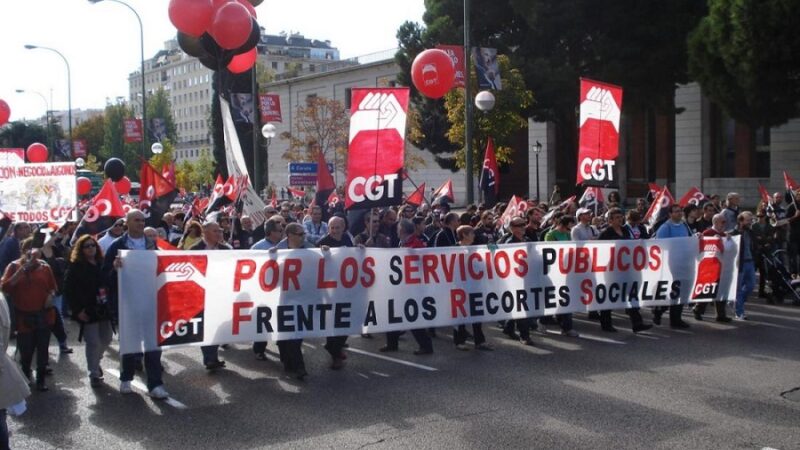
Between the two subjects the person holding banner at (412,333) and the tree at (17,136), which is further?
the tree at (17,136)

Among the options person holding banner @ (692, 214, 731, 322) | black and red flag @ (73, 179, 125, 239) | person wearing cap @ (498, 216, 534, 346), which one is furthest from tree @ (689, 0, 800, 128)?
black and red flag @ (73, 179, 125, 239)

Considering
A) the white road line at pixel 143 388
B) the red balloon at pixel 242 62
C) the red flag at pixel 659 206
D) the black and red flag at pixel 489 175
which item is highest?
the red balloon at pixel 242 62

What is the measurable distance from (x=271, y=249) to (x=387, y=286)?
4.86 ft

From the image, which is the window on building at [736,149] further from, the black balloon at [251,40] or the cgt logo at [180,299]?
the cgt logo at [180,299]

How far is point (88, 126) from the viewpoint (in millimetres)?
125812

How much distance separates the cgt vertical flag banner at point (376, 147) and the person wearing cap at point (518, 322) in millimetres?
1667

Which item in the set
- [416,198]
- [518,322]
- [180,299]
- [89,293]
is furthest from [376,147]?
[416,198]

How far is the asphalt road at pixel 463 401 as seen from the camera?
6.70 m

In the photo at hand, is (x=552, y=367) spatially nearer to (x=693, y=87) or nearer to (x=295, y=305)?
(x=295, y=305)

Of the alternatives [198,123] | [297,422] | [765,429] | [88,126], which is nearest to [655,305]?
[765,429]

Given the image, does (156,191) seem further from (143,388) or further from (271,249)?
(143,388)

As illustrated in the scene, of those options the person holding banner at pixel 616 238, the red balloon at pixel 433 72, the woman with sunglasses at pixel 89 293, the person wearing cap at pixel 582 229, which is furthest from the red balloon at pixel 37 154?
the person holding banner at pixel 616 238

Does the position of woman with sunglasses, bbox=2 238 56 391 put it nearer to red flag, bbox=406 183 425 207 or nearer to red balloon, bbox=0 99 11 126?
red flag, bbox=406 183 425 207

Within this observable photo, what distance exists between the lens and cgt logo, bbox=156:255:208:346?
8.38 metres
